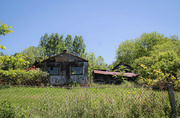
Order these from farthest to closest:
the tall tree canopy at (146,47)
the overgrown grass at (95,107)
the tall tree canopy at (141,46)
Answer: the tall tree canopy at (141,46) → the tall tree canopy at (146,47) → the overgrown grass at (95,107)

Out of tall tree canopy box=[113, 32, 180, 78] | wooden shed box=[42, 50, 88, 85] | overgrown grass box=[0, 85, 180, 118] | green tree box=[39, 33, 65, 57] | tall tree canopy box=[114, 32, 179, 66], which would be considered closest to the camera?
overgrown grass box=[0, 85, 180, 118]

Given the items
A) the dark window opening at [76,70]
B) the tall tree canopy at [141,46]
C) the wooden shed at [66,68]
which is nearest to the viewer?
the wooden shed at [66,68]

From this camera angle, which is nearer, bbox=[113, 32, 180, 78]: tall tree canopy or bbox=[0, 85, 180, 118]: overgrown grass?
bbox=[0, 85, 180, 118]: overgrown grass

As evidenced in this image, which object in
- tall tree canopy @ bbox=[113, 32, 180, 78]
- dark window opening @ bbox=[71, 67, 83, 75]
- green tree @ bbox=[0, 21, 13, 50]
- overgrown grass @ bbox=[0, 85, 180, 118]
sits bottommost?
overgrown grass @ bbox=[0, 85, 180, 118]

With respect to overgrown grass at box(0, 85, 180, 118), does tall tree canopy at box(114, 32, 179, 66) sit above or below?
above

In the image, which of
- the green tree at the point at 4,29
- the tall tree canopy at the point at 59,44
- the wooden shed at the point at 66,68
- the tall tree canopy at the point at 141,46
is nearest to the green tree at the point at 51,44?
the tall tree canopy at the point at 59,44

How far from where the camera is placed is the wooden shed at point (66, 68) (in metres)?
19.7

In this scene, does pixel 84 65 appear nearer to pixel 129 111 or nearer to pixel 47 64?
pixel 47 64

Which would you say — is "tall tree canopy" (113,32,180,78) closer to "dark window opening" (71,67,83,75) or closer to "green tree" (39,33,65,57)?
"dark window opening" (71,67,83,75)

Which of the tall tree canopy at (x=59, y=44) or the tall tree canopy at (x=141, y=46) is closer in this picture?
the tall tree canopy at (x=141, y=46)

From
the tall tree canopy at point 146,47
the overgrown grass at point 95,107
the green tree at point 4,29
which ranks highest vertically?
the tall tree canopy at point 146,47

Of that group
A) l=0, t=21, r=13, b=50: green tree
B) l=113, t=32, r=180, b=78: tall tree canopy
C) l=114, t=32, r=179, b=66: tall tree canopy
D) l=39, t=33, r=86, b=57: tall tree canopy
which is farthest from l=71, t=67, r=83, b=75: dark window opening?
l=39, t=33, r=86, b=57: tall tree canopy

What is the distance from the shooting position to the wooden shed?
1970 cm

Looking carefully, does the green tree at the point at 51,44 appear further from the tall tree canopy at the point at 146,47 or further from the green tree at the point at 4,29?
the green tree at the point at 4,29
